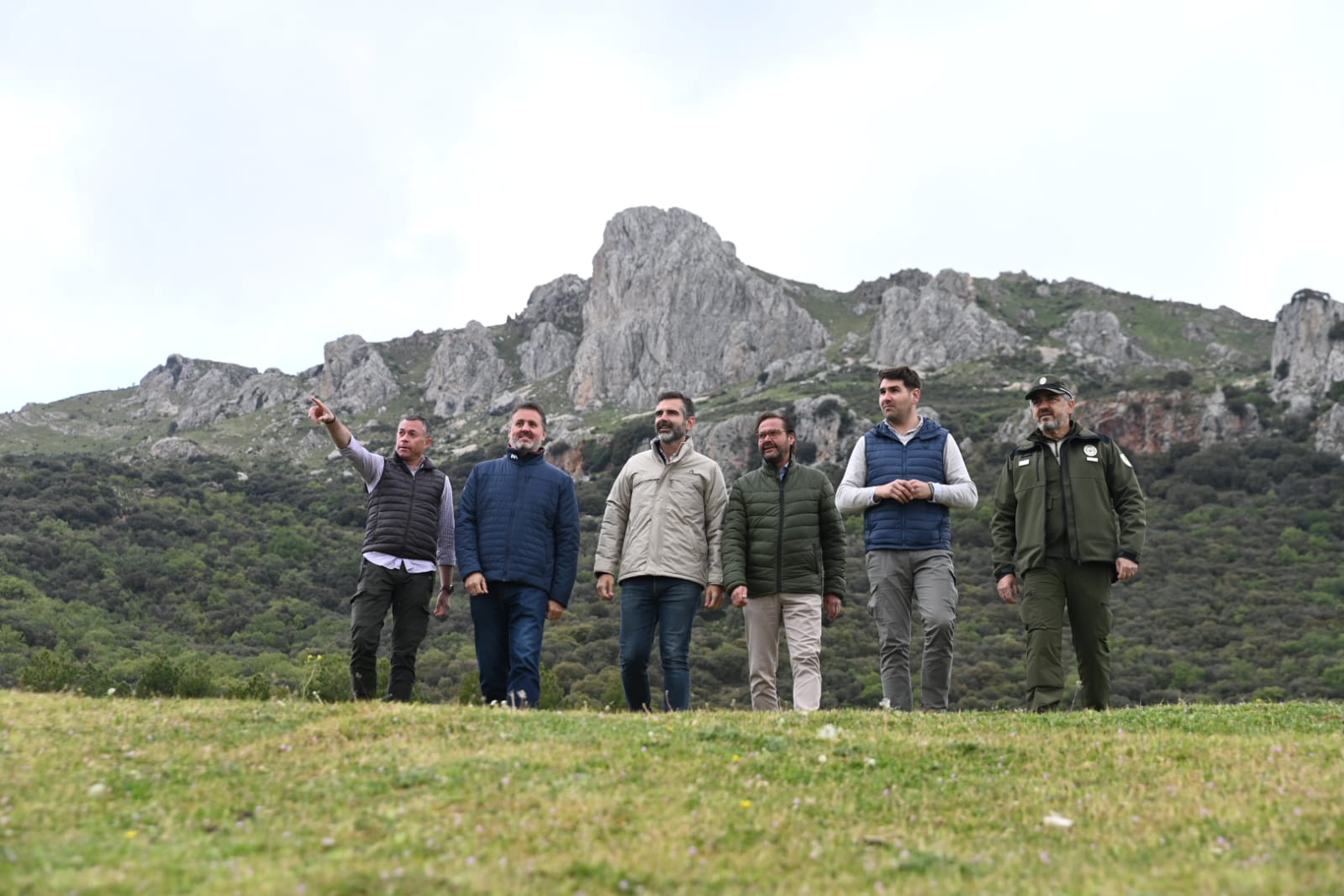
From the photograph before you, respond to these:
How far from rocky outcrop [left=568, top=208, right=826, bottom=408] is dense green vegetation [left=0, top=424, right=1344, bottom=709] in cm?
4722

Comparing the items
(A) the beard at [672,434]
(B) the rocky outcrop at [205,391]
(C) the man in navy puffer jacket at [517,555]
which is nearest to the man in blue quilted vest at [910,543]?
(A) the beard at [672,434]

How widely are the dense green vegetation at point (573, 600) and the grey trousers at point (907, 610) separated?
15.6 m

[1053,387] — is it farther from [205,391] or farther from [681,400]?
[205,391]

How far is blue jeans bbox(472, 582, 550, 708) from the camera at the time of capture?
9.43m

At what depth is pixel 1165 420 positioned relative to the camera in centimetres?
8331

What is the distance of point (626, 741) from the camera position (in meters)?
6.81

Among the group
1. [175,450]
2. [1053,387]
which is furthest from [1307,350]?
[175,450]

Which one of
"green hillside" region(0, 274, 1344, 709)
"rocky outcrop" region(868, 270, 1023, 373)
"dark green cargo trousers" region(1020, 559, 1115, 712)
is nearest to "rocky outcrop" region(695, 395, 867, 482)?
"green hillside" region(0, 274, 1344, 709)

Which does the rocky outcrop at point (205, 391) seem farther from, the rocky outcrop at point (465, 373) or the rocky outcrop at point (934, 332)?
the rocky outcrop at point (934, 332)

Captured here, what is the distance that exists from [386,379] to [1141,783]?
15669 centimetres

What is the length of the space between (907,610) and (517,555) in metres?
3.77

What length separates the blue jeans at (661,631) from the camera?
9.41 meters

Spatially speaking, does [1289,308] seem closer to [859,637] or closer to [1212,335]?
[1212,335]

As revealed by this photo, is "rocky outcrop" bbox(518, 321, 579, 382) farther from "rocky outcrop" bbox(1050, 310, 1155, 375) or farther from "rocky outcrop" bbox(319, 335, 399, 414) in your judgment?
"rocky outcrop" bbox(1050, 310, 1155, 375)
